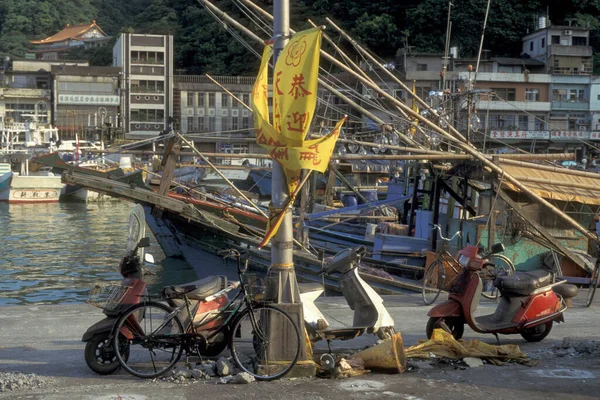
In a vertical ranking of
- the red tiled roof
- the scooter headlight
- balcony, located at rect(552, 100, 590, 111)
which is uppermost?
the red tiled roof

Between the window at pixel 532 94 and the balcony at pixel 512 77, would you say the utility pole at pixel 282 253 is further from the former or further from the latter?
the window at pixel 532 94

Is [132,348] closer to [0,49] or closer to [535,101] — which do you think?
[535,101]

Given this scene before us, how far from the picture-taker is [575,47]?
6097 centimetres

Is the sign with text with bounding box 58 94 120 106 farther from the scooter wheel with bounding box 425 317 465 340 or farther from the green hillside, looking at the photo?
the scooter wheel with bounding box 425 317 465 340

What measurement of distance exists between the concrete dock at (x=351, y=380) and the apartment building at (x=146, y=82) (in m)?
58.4

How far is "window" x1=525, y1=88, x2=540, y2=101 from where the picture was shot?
5972 centimetres

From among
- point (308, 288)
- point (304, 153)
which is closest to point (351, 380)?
point (308, 288)

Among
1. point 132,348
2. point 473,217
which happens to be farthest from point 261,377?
point 473,217

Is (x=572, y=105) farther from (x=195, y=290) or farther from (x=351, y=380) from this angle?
(x=195, y=290)

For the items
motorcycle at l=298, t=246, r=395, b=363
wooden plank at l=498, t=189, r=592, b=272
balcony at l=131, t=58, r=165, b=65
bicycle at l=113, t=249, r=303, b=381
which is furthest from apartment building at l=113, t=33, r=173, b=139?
bicycle at l=113, t=249, r=303, b=381

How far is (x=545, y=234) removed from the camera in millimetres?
12914

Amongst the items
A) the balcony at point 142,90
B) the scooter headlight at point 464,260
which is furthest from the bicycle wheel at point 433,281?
the balcony at point 142,90

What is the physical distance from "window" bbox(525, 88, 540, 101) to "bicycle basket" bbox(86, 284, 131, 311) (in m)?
56.3

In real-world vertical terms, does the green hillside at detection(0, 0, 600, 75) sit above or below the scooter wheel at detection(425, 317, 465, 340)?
above
